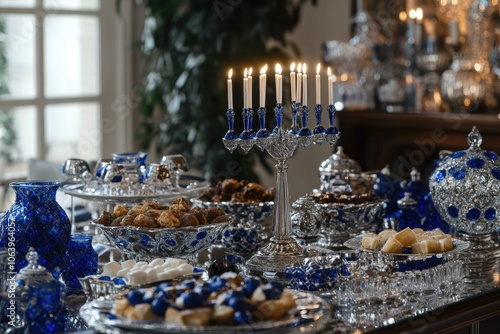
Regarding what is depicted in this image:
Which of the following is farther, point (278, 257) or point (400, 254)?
point (278, 257)

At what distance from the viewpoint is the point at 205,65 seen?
175 inches

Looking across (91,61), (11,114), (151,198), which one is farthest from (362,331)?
(91,61)

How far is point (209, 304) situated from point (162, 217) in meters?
0.54

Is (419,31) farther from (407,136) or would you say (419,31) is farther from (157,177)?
(157,177)

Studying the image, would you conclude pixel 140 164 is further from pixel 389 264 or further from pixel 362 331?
pixel 362 331

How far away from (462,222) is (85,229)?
40.8 inches

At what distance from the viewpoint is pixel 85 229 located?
102 inches

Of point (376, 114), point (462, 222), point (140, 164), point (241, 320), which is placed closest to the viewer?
point (241, 320)

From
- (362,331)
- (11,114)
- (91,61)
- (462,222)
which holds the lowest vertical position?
(362,331)

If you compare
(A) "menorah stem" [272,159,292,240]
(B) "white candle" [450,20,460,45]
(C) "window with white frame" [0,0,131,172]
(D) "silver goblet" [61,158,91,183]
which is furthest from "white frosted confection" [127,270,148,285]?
(B) "white candle" [450,20,460,45]

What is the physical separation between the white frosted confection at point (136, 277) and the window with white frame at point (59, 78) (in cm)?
269

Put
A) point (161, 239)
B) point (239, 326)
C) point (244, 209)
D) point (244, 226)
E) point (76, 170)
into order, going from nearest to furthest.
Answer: point (239, 326)
point (161, 239)
point (244, 226)
point (244, 209)
point (76, 170)

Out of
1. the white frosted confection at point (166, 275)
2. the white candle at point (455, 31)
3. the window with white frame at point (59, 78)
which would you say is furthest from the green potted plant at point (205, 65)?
the white frosted confection at point (166, 275)

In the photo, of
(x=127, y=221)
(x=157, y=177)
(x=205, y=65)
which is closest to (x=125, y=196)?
(x=157, y=177)
